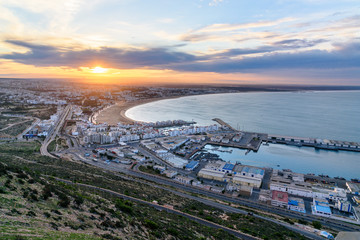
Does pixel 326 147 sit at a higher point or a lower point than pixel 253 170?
lower

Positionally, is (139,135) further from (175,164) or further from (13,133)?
(13,133)

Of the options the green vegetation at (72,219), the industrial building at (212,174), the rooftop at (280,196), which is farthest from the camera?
the industrial building at (212,174)

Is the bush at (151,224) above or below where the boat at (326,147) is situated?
above

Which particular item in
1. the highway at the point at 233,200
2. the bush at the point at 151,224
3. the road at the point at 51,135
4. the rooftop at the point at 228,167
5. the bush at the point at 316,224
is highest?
the bush at the point at 151,224

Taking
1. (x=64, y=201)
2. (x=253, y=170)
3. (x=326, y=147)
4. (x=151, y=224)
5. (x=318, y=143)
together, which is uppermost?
(x=64, y=201)

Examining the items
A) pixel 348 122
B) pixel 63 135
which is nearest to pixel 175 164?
pixel 63 135

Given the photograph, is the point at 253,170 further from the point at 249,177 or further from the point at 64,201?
the point at 64,201

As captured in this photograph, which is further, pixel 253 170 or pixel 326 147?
pixel 326 147

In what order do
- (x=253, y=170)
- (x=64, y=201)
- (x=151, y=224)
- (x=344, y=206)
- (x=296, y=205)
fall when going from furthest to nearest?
1. (x=253, y=170)
2. (x=296, y=205)
3. (x=344, y=206)
4. (x=151, y=224)
5. (x=64, y=201)

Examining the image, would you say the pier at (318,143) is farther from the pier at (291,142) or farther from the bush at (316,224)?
the bush at (316,224)

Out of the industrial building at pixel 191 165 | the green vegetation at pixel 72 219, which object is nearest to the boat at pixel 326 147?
the industrial building at pixel 191 165

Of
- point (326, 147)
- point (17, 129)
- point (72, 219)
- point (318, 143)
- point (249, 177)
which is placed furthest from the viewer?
point (17, 129)

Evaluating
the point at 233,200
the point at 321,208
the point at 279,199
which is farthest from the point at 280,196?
the point at 233,200
